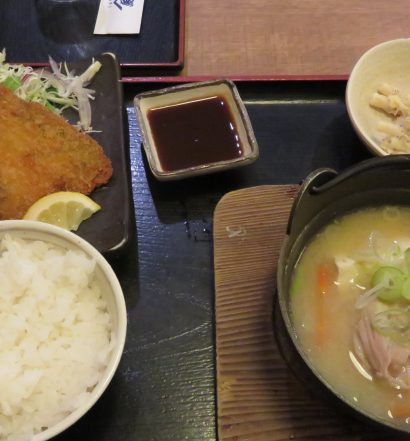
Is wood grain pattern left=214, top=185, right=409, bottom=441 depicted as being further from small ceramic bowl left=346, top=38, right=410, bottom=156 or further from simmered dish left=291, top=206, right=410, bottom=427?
small ceramic bowl left=346, top=38, right=410, bottom=156

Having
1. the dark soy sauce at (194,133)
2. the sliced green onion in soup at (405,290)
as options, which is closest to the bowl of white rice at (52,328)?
the dark soy sauce at (194,133)

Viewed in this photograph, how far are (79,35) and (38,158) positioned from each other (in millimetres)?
960

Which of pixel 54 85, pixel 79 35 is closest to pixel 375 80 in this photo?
pixel 54 85

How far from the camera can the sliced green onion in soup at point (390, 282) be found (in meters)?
1.34

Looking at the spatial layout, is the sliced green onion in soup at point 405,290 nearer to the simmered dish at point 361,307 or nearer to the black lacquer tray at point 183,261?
the simmered dish at point 361,307

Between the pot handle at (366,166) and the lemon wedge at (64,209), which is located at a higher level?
the pot handle at (366,166)

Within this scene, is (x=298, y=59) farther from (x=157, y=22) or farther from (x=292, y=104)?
(x=157, y=22)

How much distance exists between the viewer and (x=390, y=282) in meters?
1.35

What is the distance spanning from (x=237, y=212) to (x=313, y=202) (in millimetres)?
415

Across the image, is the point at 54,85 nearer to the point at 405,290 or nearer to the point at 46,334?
the point at 46,334

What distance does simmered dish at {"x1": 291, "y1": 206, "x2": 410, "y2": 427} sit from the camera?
1.27 metres

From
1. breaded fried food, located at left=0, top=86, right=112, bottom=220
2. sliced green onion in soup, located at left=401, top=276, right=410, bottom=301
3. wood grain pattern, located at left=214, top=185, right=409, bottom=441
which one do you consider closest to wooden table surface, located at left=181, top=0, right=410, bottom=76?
breaded fried food, located at left=0, top=86, right=112, bottom=220

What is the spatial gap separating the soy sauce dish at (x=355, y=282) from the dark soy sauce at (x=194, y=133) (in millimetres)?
565

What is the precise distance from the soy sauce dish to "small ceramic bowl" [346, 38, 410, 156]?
471mm
